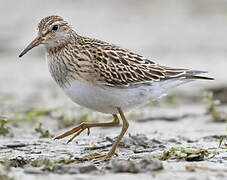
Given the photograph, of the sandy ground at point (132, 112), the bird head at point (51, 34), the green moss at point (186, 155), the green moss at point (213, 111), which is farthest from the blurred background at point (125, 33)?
the green moss at point (186, 155)

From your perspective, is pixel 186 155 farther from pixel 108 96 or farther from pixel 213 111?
pixel 213 111

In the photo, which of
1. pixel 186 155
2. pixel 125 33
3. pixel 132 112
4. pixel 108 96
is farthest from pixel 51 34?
pixel 125 33

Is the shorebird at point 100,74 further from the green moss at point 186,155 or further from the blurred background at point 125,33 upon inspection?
the blurred background at point 125,33

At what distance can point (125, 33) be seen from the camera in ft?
53.3

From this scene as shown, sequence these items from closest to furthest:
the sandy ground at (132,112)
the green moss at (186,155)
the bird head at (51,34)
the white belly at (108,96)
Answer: the sandy ground at (132,112), the green moss at (186,155), the white belly at (108,96), the bird head at (51,34)

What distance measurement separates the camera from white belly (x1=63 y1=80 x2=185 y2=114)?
6.77 m

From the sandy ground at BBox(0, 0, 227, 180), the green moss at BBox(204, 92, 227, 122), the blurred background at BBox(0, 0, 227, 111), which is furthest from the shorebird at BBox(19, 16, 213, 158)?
the blurred background at BBox(0, 0, 227, 111)

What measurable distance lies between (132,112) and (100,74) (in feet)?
10.4

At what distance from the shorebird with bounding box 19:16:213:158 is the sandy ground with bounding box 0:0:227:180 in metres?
0.64

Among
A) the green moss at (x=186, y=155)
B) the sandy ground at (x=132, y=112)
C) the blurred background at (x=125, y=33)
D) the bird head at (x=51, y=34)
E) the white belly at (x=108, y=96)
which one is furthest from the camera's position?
the blurred background at (x=125, y=33)

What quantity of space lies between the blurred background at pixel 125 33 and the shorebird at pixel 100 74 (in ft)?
10.8

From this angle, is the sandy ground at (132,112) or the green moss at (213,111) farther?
the green moss at (213,111)

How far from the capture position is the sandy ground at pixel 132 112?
5.76 m

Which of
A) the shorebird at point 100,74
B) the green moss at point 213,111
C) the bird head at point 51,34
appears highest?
the bird head at point 51,34
